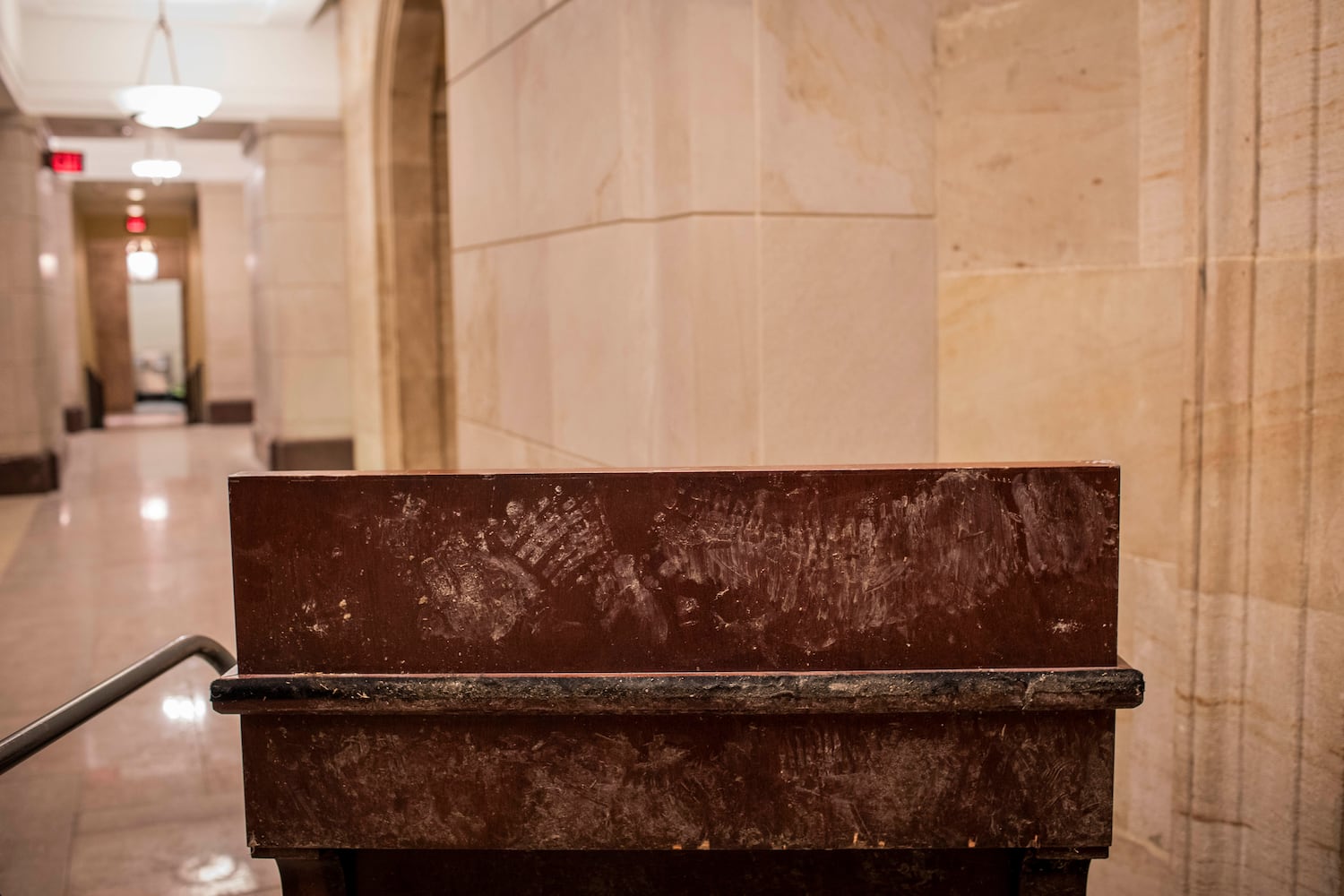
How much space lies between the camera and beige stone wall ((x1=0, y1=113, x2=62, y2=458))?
41.4 ft

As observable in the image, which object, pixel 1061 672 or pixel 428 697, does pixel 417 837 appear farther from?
pixel 1061 672

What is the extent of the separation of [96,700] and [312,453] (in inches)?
455

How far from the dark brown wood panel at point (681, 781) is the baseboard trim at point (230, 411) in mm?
21641

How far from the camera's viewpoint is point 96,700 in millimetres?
2695

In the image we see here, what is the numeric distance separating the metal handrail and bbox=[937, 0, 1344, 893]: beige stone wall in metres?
2.30

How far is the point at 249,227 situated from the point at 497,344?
11137 millimetres

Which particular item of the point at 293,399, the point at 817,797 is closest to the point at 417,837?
the point at 817,797

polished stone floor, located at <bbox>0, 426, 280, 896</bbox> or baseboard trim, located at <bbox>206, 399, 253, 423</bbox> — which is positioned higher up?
baseboard trim, located at <bbox>206, 399, 253, 423</bbox>

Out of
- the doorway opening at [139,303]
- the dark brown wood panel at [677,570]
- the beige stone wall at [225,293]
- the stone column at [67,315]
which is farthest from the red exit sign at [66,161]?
the dark brown wood panel at [677,570]

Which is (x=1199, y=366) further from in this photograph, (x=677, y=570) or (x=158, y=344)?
(x=158, y=344)

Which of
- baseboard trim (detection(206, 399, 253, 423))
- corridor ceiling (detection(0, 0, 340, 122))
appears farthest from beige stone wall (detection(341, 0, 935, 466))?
baseboard trim (detection(206, 399, 253, 423))

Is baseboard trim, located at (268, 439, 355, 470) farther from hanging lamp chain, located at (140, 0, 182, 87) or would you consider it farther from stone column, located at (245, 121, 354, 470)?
hanging lamp chain, located at (140, 0, 182, 87)

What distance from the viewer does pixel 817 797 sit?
6.13ft

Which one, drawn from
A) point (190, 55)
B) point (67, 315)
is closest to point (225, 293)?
point (67, 315)
